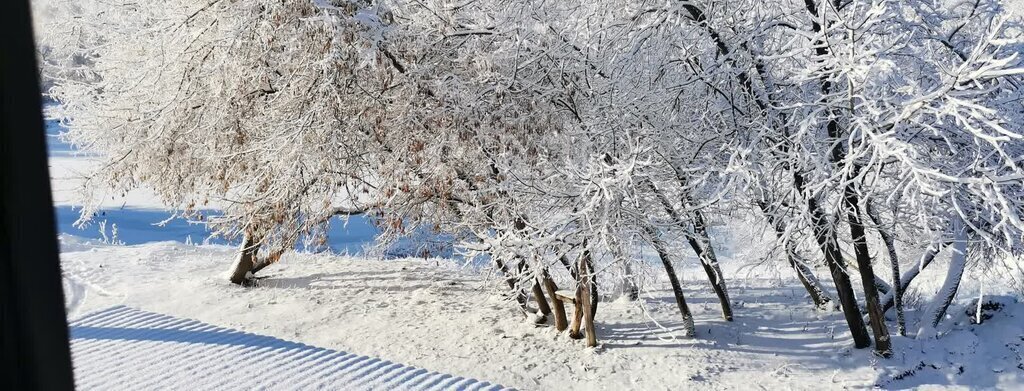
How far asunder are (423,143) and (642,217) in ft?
8.62

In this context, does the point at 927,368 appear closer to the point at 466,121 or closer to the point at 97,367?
the point at 466,121

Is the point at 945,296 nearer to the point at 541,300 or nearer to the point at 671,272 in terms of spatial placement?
the point at 671,272

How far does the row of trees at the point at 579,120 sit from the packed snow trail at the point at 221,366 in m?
2.18

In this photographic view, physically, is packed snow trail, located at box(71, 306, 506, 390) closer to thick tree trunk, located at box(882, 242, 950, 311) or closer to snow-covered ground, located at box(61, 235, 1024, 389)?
snow-covered ground, located at box(61, 235, 1024, 389)

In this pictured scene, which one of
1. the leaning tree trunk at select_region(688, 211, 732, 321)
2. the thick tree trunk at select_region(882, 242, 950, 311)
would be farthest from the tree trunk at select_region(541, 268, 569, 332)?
the thick tree trunk at select_region(882, 242, 950, 311)

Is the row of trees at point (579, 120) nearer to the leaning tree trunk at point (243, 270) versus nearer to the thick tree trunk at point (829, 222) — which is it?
the thick tree trunk at point (829, 222)

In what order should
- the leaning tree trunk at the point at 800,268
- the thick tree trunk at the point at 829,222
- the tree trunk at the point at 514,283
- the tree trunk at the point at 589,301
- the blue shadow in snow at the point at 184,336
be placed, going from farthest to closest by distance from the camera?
the tree trunk at the point at 589,301, the tree trunk at the point at 514,283, the leaning tree trunk at the point at 800,268, the thick tree trunk at the point at 829,222, the blue shadow in snow at the point at 184,336

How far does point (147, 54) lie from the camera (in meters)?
9.23

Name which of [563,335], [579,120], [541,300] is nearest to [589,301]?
[563,335]

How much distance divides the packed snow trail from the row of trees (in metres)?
2.18

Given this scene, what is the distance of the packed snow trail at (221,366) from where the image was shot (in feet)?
15.9

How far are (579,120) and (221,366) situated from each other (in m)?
4.62

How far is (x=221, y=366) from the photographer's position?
516 centimetres

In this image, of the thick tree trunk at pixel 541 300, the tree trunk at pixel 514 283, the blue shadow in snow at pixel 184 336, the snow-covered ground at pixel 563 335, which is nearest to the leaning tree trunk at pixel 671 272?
the snow-covered ground at pixel 563 335
